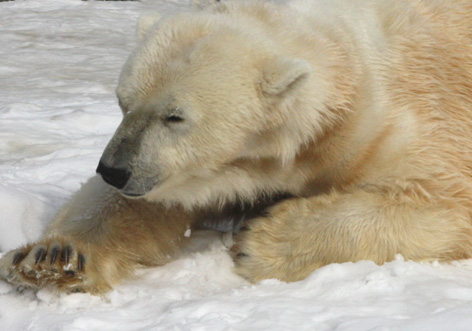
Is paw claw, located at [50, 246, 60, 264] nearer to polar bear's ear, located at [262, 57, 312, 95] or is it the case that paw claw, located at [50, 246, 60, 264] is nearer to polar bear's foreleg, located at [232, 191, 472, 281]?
polar bear's foreleg, located at [232, 191, 472, 281]

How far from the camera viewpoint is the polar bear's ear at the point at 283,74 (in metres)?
2.22

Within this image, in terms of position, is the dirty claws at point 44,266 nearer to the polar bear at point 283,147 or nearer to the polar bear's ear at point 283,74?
the polar bear at point 283,147

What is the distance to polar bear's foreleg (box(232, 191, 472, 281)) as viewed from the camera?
2.36 metres

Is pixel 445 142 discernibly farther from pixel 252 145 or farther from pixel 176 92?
pixel 176 92

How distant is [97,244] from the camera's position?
2457 mm

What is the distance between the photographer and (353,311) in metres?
1.99

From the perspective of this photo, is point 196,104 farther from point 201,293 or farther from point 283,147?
point 201,293

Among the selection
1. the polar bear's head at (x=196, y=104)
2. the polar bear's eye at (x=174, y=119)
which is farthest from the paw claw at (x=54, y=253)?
the polar bear's eye at (x=174, y=119)

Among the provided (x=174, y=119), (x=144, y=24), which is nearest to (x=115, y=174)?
(x=174, y=119)

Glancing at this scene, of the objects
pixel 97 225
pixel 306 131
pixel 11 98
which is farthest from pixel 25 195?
pixel 11 98

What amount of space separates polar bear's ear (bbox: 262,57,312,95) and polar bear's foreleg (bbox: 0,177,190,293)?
0.68m

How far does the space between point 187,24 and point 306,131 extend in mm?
549

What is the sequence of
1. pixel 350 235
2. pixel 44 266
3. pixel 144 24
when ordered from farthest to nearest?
pixel 144 24 < pixel 350 235 < pixel 44 266

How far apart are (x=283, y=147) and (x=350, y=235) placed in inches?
14.9
